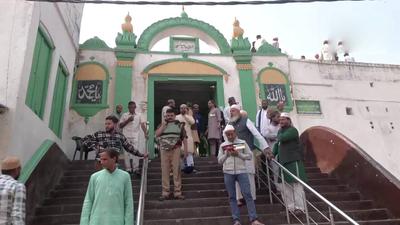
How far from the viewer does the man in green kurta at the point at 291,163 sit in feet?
17.2

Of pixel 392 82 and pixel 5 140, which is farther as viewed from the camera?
pixel 392 82

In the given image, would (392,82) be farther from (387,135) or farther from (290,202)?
(290,202)

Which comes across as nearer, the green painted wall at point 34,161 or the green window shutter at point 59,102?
the green painted wall at point 34,161

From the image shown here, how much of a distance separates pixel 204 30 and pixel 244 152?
7.10m

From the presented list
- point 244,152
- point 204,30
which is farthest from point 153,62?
point 244,152

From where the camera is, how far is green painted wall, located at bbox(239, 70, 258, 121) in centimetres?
1038

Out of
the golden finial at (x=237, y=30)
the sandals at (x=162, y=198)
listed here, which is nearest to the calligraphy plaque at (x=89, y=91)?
the golden finial at (x=237, y=30)

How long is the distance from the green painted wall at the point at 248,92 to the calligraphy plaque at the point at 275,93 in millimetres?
458

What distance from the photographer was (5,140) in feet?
17.2

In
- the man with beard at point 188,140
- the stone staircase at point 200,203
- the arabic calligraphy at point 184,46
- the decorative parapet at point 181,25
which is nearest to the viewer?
the stone staircase at point 200,203

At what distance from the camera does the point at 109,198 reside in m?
3.41

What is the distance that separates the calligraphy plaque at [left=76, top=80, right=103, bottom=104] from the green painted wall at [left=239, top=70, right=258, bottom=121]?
4071mm

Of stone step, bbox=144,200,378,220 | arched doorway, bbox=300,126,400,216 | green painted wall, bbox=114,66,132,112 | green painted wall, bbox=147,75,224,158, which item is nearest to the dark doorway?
green painted wall, bbox=147,75,224,158

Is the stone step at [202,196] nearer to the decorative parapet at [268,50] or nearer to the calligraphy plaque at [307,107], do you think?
the calligraphy plaque at [307,107]
